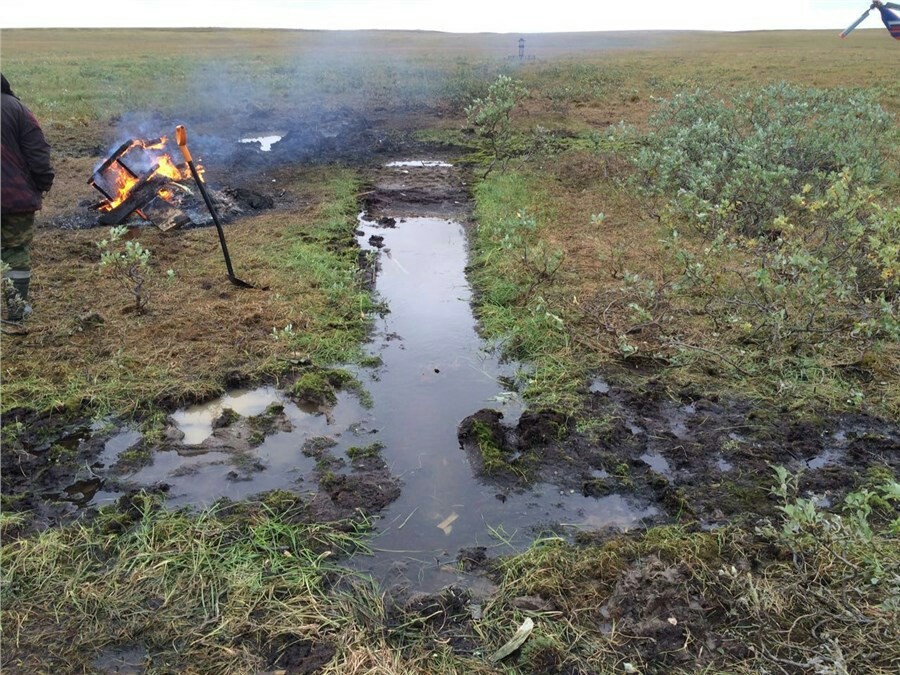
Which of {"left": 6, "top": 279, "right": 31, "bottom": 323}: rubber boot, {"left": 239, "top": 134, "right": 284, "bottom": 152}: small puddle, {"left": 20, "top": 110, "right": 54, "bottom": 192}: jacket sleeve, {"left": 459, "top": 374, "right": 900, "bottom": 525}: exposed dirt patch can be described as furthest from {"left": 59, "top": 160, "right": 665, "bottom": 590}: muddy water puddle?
{"left": 239, "top": 134, "right": 284, "bottom": 152}: small puddle

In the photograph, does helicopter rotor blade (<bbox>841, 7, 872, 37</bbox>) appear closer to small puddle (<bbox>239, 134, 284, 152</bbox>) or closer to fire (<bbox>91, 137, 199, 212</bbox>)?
fire (<bbox>91, 137, 199, 212</bbox>)

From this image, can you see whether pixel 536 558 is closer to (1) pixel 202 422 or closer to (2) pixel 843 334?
(1) pixel 202 422

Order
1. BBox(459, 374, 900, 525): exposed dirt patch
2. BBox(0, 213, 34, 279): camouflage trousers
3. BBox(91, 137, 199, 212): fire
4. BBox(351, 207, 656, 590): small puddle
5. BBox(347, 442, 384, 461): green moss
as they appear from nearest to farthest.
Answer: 1. BBox(351, 207, 656, 590): small puddle
2. BBox(459, 374, 900, 525): exposed dirt patch
3. BBox(347, 442, 384, 461): green moss
4. BBox(0, 213, 34, 279): camouflage trousers
5. BBox(91, 137, 199, 212): fire

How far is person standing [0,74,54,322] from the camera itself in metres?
5.41

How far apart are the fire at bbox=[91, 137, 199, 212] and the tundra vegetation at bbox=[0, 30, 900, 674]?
71 centimetres

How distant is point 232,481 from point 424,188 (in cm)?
800

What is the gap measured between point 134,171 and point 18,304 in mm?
3061

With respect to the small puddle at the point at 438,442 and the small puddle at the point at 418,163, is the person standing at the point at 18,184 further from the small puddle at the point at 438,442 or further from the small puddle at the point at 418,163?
the small puddle at the point at 418,163

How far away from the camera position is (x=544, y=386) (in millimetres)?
5074

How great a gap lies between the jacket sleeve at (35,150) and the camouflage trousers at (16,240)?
35 centimetres

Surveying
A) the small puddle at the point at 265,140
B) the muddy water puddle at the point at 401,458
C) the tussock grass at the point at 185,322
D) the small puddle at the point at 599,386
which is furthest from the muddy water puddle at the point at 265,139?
the small puddle at the point at 599,386

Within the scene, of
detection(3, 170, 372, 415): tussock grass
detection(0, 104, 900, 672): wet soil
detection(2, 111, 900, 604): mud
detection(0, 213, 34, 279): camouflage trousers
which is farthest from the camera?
detection(0, 213, 34, 279): camouflage trousers

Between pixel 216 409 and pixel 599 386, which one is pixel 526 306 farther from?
pixel 216 409

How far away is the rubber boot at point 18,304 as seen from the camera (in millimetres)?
A: 5688
